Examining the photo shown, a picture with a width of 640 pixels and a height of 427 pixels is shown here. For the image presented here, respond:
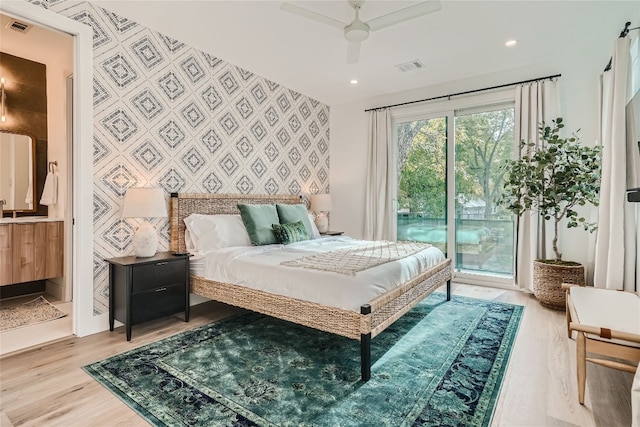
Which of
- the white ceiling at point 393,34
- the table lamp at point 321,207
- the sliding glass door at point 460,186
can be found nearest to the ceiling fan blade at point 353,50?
the white ceiling at point 393,34

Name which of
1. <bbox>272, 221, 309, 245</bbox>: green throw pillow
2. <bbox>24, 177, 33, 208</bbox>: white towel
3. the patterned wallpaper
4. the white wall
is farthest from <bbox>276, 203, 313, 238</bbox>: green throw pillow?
<bbox>24, 177, 33, 208</bbox>: white towel

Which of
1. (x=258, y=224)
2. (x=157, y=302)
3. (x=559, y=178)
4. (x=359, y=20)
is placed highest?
(x=359, y=20)

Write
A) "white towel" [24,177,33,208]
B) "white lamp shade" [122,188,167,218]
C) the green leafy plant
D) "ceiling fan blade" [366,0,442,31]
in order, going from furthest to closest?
"white towel" [24,177,33,208] < the green leafy plant < "white lamp shade" [122,188,167,218] < "ceiling fan blade" [366,0,442,31]

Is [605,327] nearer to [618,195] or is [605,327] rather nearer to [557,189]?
[618,195]

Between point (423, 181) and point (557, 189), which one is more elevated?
point (423, 181)

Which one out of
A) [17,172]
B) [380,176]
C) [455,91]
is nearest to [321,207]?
[380,176]

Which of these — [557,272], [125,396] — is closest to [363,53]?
[557,272]

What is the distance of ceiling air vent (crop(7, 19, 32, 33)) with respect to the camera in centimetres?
317

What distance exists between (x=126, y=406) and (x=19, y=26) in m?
3.74

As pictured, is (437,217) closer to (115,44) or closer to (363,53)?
(363,53)

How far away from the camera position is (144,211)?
9.44ft

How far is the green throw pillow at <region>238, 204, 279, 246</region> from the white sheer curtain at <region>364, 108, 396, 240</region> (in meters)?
2.11

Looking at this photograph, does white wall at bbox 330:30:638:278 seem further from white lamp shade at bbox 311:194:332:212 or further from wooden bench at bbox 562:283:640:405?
wooden bench at bbox 562:283:640:405

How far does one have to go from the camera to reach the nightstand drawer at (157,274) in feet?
9.06
